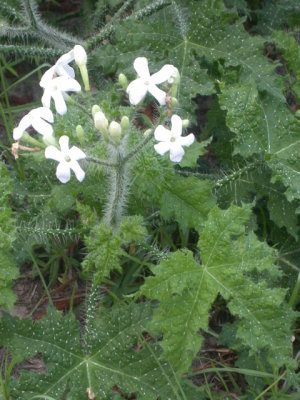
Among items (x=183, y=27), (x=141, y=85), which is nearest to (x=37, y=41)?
(x=183, y=27)

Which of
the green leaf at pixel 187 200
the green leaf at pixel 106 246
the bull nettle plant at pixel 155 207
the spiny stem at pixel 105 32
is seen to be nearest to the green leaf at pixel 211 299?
the bull nettle plant at pixel 155 207

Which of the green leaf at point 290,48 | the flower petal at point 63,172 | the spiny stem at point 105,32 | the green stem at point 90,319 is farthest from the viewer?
the spiny stem at point 105,32

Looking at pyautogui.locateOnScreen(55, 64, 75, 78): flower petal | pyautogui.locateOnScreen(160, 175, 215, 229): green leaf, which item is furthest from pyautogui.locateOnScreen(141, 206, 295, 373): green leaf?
pyautogui.locateOnScreen(55, 64, 75, 78): flower petal

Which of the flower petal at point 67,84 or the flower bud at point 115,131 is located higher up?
the flower petal at point 67,84

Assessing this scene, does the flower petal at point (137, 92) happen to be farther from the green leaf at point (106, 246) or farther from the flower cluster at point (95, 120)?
the green leaf at point (106, 246)

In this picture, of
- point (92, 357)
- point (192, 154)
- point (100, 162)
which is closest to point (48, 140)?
point (100, 162)

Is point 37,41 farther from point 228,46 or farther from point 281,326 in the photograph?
point 281,326

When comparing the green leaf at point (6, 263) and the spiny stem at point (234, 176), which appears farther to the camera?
the spiny stem at point (234, 176)
